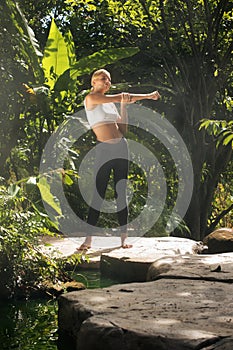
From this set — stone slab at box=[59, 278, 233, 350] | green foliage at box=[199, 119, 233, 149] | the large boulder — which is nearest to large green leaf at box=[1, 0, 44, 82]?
green foliage at box=[199, 119, 233, 149]

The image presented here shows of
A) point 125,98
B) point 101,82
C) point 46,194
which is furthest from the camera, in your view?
point 101,82

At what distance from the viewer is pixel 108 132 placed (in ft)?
21.7

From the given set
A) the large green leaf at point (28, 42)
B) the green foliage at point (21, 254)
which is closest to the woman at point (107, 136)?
the green foliage at point (21, 254)

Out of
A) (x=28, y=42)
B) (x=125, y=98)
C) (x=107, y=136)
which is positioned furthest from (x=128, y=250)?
(x=28, y=42)

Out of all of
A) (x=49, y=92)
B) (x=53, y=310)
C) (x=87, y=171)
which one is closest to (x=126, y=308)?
(x=53, y=310)

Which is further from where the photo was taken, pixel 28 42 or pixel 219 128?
pixel 28 42

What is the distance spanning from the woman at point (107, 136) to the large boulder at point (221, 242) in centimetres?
82

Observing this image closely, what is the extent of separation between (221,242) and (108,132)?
1555mm

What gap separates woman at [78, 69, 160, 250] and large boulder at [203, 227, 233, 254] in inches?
32.1

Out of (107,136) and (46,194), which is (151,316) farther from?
(107,136)

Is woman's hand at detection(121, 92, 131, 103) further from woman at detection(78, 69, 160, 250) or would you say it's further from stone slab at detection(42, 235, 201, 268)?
stone slab at detection(42, 235, 201, 268)

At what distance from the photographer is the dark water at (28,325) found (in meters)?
3.71

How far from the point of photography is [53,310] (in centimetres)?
459

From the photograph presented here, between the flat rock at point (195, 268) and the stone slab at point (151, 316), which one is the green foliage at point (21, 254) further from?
the stone slab at point (151, 316)
